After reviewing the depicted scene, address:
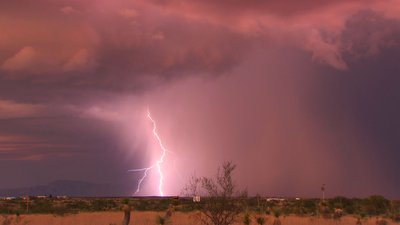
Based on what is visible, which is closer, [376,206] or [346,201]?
[376,206]

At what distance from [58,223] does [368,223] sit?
2630 centimetres

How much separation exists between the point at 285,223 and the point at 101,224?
14879 mm

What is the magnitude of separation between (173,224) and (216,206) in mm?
13093

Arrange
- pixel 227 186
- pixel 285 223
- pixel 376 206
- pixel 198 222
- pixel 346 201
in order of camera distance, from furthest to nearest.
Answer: pixel 346 201 < pixel 376 206 < pixel 285 223 < pixel 198 222 < pixel 227 186

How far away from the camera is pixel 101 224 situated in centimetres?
3947

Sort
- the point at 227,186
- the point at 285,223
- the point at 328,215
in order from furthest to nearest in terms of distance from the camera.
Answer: the point at 328,215 → the point at 285,223 → the point at 227,186

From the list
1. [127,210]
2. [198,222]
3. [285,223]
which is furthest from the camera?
[285,223]

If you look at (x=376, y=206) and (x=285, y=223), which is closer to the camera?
(x=285, y=223)

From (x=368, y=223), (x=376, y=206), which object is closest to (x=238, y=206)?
(x=368, y=223)

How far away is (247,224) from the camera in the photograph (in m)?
35.8

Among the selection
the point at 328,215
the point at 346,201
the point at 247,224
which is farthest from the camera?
the point at 346,201

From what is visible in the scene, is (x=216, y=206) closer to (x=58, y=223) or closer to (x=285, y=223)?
(x=285, y=223)

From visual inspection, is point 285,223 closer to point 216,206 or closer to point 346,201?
point 216,206

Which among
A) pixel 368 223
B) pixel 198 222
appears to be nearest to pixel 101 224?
pixel 198 222
